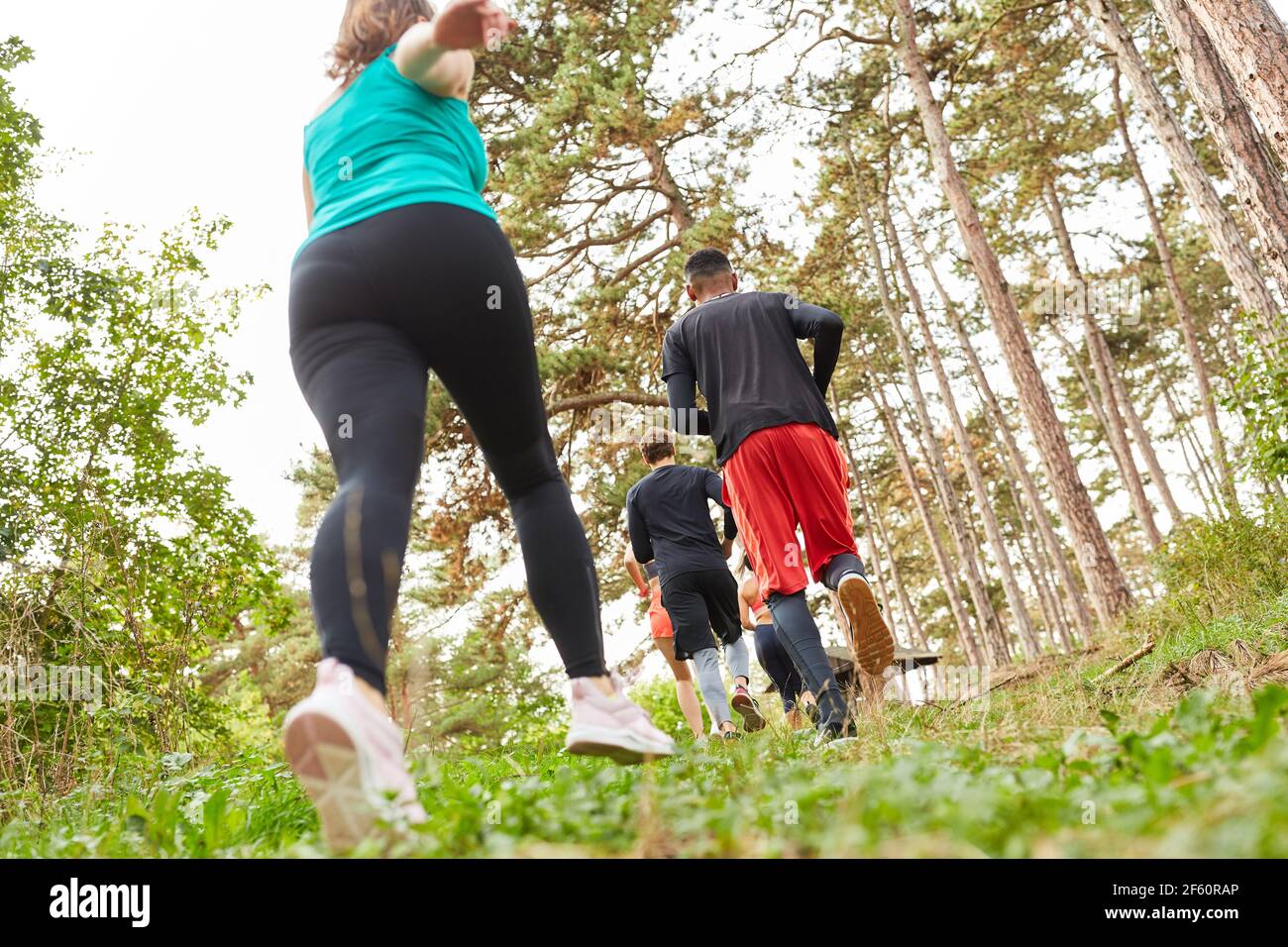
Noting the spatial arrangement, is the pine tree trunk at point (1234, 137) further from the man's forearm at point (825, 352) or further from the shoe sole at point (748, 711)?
the shoe sole at point (748, 711)

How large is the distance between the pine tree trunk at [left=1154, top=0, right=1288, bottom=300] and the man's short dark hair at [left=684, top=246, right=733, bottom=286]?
5181 mm

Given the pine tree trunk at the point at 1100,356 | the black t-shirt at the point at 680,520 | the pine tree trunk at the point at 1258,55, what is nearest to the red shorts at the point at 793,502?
the black t-shirt at the point at 680,520

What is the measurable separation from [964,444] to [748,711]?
609 inches

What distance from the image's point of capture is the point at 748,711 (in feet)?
19.4

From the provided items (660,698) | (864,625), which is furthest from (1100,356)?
(864,625)

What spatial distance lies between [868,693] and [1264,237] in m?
6.21

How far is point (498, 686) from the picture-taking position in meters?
30.1

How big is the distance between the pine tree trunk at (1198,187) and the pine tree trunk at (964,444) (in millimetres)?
7822

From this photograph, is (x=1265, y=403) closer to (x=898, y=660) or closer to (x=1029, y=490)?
(x=898, y=660)

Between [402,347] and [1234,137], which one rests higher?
[1234,137]

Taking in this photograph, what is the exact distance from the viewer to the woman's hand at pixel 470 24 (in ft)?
6.10

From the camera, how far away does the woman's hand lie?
186cm

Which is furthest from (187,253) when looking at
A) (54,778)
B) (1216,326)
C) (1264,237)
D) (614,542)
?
(1216,326)
